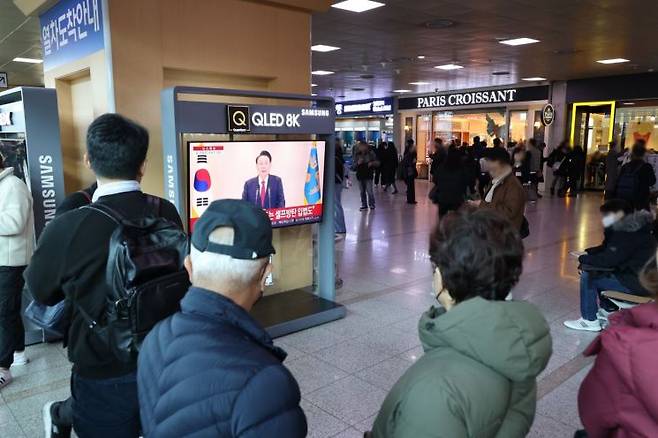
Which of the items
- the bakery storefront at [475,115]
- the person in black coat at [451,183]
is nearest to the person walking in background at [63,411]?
the person in black coat at [451,183]

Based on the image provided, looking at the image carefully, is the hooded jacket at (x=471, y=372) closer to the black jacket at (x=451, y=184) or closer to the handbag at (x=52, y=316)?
the handbag at (x=52, y=316)

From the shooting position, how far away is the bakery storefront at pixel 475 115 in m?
Answer: 16.7

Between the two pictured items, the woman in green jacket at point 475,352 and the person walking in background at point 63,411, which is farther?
the person walking in background at point 63,411

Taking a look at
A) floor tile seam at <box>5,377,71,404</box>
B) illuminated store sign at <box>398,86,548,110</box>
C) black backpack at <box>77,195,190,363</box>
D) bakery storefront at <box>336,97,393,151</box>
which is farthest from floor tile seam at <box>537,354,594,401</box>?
bakery storefront at <box>336,97,393,151</box>

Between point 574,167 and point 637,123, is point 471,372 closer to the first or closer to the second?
point 574,167

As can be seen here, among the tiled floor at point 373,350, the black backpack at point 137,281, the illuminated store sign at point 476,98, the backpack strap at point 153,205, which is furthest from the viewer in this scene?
the illuminated store sign at point 476,98

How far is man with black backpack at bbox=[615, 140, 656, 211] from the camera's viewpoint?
747 cm

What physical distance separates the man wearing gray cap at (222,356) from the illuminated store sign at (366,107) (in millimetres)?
20671

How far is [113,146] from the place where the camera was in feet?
5.75

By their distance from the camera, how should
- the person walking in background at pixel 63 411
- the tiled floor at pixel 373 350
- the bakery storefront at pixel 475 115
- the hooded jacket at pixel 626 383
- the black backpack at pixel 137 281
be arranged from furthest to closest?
the bakery storefront at pixel 475 115 → the tiled floor at pixel 373 350 → the person walking in background at pixel 63 411 → the black backpack at pixel 137 281 → the hooded jacket at pixel 626 383

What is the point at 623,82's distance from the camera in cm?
1412

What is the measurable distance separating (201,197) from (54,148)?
49.1 inches

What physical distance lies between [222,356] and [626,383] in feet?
3.21

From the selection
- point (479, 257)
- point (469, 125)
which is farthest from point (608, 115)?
point (479, 257)
